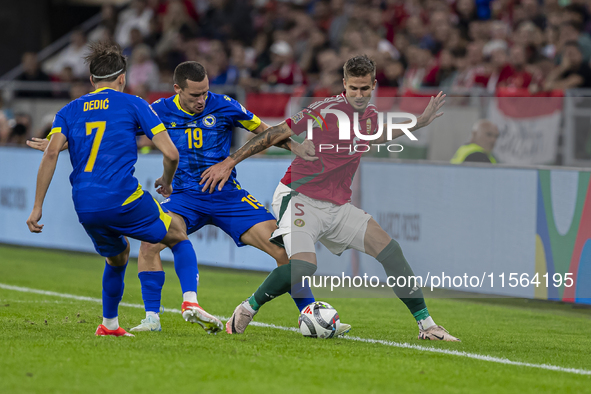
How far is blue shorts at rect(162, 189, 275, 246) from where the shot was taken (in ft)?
21.3

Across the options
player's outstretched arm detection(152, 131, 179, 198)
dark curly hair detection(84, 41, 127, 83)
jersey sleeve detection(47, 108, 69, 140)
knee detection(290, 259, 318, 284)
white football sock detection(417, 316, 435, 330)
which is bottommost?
white football sock detection(417, 316, 435, 330)

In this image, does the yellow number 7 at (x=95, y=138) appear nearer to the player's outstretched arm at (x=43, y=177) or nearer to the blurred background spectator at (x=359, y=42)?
the player's outstretched arm at (x=43, y=177)

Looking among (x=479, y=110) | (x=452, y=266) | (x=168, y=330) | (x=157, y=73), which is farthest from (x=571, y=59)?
(x=157, y=73)

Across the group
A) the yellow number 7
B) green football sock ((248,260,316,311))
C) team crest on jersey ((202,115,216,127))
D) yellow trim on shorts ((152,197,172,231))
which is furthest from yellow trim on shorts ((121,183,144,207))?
green football sock ((248,260,316,311))

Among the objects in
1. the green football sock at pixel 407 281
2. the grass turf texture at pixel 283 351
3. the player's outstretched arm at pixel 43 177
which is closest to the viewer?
the grass turf texture at pixel 283 351

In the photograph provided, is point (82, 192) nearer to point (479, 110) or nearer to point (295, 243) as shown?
point (295, 243)

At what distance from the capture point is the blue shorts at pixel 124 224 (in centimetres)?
557

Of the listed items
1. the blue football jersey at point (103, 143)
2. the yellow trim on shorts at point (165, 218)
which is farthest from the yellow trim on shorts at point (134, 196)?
the yellow trim on shorts at point (165, 218)

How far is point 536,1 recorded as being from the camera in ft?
42.6

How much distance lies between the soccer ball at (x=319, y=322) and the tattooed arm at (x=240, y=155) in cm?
119

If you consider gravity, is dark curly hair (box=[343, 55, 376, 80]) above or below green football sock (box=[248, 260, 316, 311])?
above

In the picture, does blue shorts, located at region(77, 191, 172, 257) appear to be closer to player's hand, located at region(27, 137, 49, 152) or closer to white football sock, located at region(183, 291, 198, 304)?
white football sock, located at region(183, 291, 198, 304)

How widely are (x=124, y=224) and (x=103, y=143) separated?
570 millimetres

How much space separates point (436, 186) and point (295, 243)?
3.30 metres
